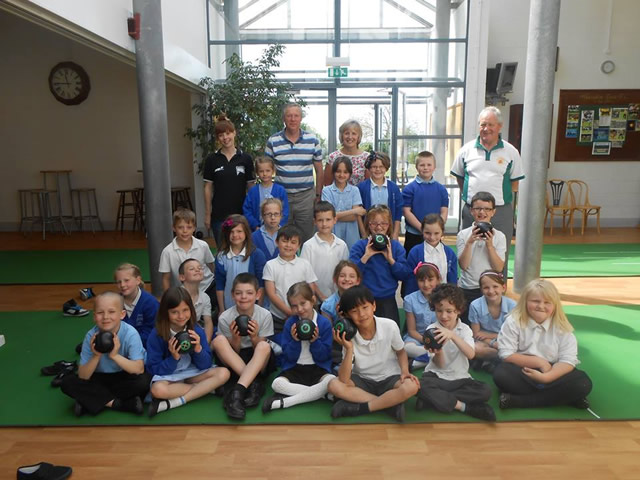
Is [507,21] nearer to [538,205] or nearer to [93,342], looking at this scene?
[538,205]

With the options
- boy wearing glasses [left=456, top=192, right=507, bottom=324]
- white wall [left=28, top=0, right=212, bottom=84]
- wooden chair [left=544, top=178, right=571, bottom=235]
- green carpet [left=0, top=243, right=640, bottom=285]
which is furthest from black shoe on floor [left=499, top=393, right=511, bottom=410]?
wooden chair [left=544, top=178, right=571, bottom=235]

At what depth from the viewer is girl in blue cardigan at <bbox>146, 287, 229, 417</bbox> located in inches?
114

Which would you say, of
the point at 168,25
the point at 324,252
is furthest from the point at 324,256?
the point at 168,25

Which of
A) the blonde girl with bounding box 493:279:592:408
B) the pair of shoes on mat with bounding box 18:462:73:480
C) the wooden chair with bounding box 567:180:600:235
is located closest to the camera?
the pair of shoes on mat with bounding box 18:462:73:480

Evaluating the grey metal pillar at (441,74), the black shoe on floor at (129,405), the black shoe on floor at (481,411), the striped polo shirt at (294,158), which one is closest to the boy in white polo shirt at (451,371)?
the black shoe on floor at (481,411)

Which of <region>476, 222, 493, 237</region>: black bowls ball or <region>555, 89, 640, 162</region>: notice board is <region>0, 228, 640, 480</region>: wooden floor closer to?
<region>476, 222, 493, 237</region>: black bowls ball

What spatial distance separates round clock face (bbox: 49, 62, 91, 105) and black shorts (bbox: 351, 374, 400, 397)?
288 inches

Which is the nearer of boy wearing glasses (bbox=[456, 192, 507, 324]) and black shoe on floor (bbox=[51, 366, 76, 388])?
black shoe on floor (bbox=[51, 366, 76, 388])

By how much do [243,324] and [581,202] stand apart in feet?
24.2

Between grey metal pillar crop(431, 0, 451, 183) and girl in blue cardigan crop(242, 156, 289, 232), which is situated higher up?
grey metal pillar crop(431, 0, 451, 183)

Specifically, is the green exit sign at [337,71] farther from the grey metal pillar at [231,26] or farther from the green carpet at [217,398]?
the green carpet at [217,398]

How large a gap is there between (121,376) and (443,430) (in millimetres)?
1681

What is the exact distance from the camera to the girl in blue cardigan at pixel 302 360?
2957mm

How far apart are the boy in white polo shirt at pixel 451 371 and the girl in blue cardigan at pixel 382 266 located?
2.30 ft
